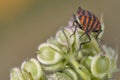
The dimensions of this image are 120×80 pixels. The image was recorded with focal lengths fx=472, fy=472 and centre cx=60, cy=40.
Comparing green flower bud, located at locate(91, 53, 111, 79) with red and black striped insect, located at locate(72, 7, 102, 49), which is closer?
green flower bud, located at locate(91, 53, 111, 79)

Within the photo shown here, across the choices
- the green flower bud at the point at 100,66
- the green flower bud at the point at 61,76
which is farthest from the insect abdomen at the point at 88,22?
the green flower bud at the point at 61,76

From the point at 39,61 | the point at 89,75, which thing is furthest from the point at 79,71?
the point at 39,61

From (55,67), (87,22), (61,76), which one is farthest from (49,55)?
(87,22)

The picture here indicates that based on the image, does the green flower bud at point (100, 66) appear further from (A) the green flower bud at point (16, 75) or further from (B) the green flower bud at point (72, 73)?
(A) the green flower bud at point (16, 75)

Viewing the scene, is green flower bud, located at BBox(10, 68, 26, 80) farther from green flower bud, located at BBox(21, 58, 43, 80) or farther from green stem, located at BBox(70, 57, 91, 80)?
green stem, located at BBox(70, 57, 91, 80)

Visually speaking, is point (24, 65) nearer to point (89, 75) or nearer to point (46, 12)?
point (89, 75)

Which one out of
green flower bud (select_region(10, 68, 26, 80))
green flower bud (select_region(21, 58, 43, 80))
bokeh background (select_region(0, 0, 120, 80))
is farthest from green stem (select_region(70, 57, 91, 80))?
bokeh background (select_region(0, 0, 120, 80))

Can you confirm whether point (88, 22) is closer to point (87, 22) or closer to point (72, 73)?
point (87, 22)
